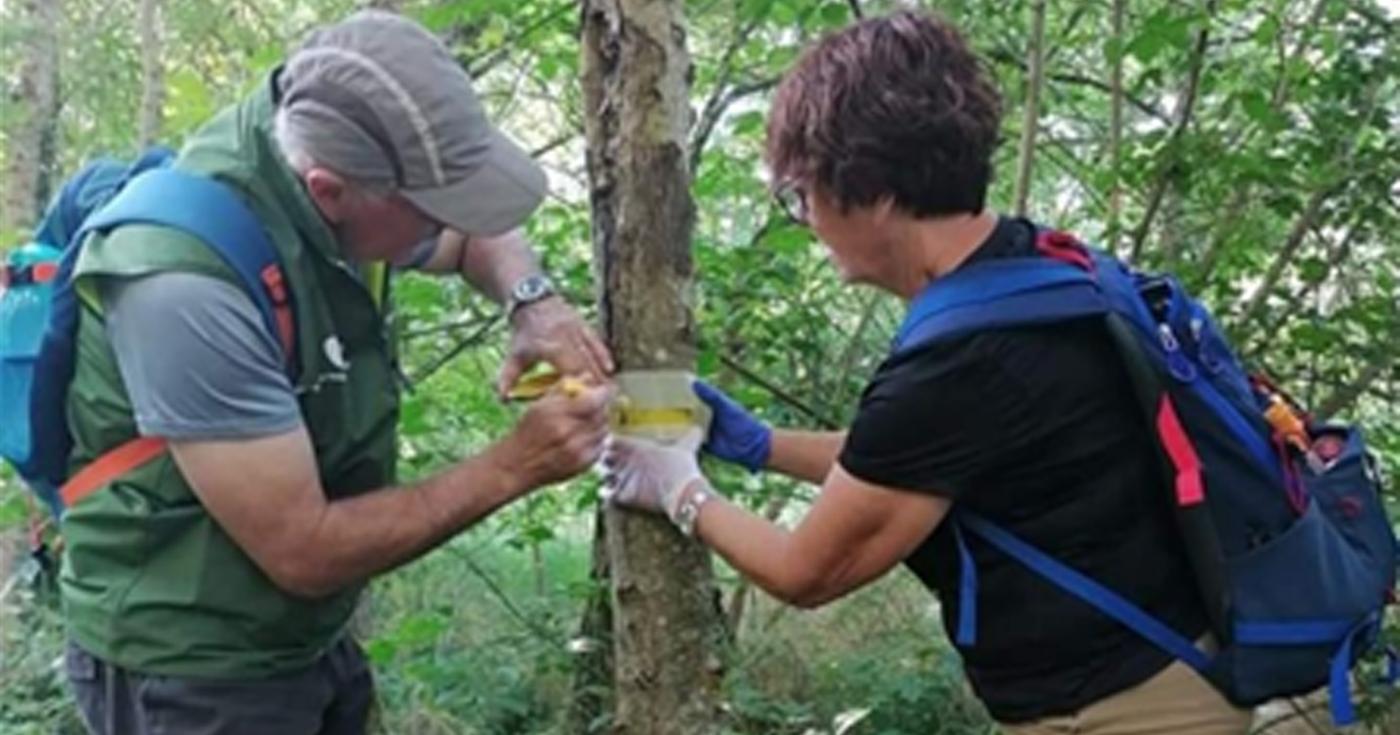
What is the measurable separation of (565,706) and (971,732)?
4.19ft

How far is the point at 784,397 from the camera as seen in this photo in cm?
380

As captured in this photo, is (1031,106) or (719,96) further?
(719,96)

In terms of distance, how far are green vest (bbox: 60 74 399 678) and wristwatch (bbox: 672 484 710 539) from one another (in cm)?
48

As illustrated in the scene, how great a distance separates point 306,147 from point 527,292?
0.52 metres

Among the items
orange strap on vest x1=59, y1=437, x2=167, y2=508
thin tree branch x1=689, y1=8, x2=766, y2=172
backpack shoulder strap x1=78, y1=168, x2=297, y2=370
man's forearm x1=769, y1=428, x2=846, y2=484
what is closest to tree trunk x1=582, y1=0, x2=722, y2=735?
man's forearm x1=769, y1=428, x2=846, y2=484

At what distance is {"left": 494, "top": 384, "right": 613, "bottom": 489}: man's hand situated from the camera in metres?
2.11

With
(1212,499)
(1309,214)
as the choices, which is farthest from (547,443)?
(1309,214)

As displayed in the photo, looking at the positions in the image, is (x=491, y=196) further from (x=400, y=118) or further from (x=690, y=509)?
(x=690, y=509)

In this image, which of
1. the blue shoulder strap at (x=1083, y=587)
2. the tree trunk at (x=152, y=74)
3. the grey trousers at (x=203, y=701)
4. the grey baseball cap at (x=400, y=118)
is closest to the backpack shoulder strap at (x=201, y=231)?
the grey baseball cap at (x=400, y=118)

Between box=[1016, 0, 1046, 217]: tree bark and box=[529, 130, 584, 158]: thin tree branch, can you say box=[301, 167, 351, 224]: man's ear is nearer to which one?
box=[1016, 0, 1046, 217]: tree bark

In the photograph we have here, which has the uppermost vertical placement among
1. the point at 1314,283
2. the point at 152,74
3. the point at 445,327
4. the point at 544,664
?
the point at 1314,283

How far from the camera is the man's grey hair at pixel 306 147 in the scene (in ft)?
6.72

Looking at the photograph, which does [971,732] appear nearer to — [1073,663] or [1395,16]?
[1395,16]

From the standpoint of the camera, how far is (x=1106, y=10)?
4.53 m
